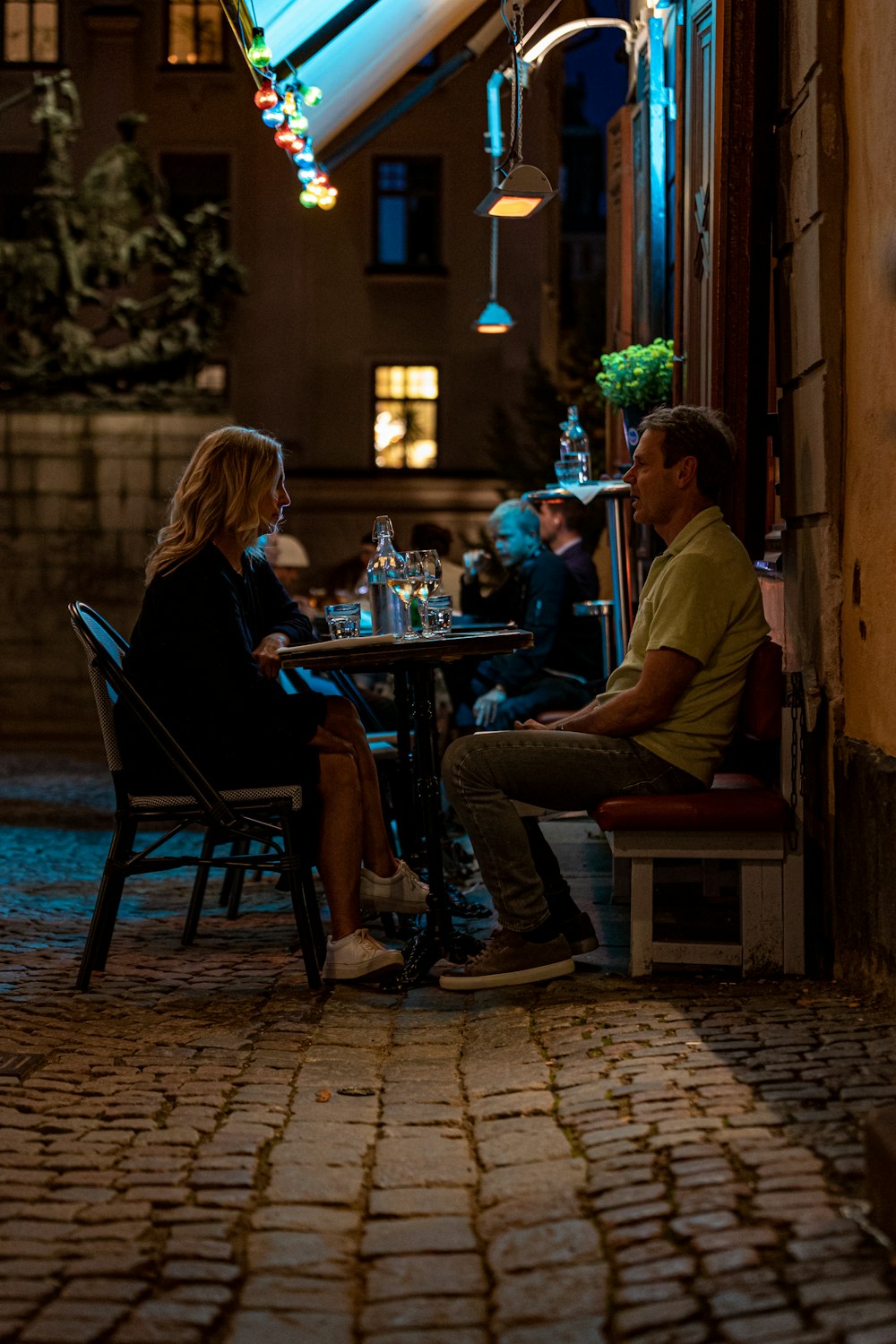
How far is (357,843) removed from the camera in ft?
18.4

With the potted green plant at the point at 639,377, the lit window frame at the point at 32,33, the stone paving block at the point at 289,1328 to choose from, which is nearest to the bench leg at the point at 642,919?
the stone paving block at the point at 289,1328

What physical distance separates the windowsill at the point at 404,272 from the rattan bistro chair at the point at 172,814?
2715 centimetres

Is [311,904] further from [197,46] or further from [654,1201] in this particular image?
[197,46]

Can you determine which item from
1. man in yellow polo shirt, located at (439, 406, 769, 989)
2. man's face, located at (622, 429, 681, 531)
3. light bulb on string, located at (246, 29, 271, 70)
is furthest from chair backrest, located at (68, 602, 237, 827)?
light bulb on string, located at (246, 29, 271, 70)

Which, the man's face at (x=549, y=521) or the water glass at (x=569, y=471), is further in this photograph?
the man's face at (x=549, y=521)

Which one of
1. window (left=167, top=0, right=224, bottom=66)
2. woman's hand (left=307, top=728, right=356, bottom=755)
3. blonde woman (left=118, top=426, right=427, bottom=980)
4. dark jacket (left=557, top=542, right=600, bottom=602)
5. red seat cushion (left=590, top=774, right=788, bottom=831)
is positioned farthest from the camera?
window (left=167, top=0, right=224, bottom=66)

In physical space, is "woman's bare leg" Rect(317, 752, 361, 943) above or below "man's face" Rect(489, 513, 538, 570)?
below

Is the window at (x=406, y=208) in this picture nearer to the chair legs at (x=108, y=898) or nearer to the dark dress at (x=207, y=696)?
the dark dress at (x=207, y=696)

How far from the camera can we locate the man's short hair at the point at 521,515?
9.88 m

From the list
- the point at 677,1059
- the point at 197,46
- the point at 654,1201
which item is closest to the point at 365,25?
the point at 677,1059

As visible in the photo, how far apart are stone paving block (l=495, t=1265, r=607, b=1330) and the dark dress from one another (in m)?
2.69

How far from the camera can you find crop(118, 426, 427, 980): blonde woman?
5.55 m

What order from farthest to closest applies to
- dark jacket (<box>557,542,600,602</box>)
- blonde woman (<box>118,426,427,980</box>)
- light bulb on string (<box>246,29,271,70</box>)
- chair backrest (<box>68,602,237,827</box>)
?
light bulb on string (<box>246,29,271,70</box>) → dark jacket (<box>557,542,600,602</box>) → blonde woman (<box>118,426,427,980</box>) → chair backrest (<box>68,602,237,827</box>)

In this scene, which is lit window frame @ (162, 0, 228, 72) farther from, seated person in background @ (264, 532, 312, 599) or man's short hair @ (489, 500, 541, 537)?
man's short hair @ (489, 500, 541, 537)
